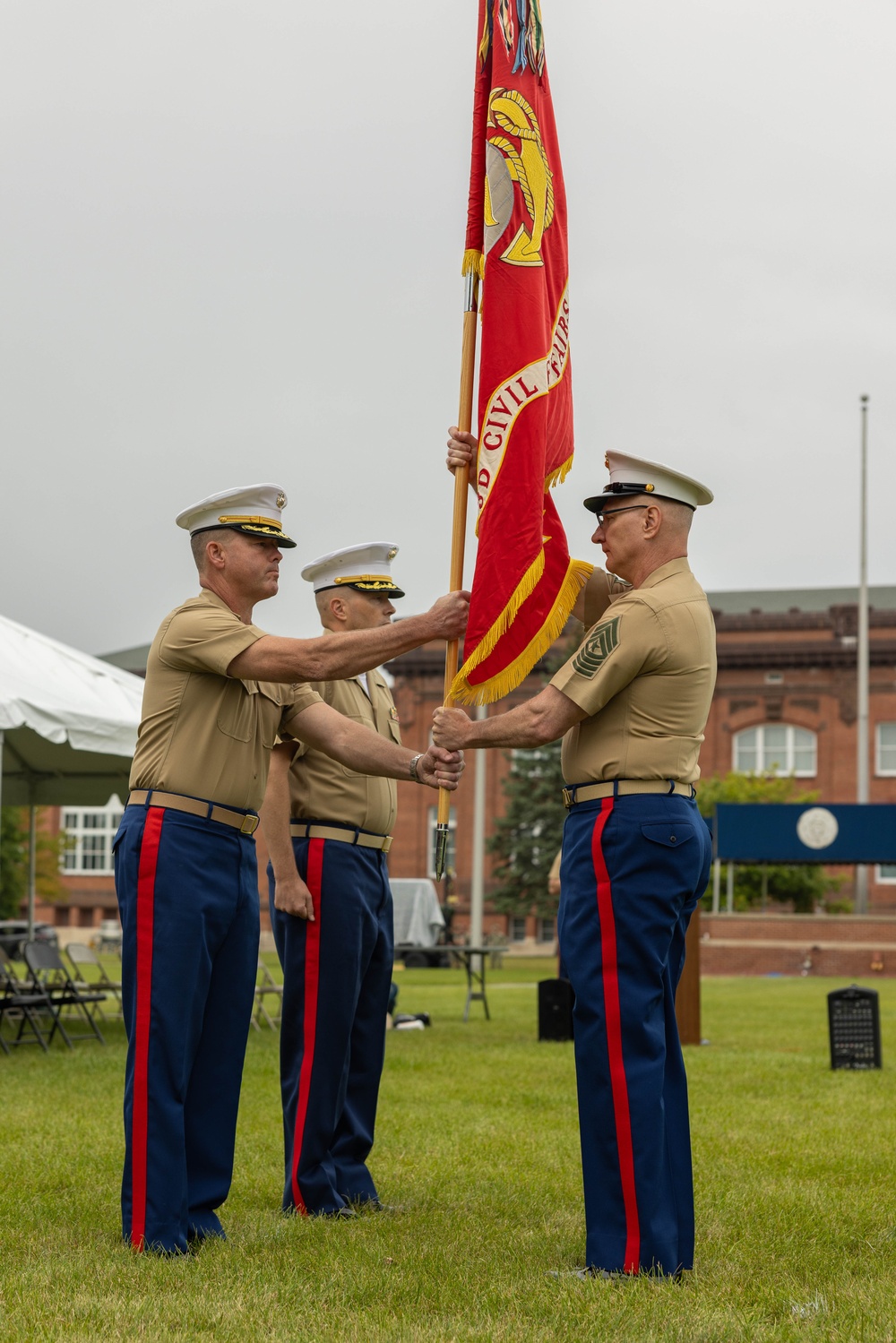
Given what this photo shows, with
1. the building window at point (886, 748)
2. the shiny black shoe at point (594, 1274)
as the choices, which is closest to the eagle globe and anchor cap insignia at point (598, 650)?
the shiny black shoe at point (594, 1274)

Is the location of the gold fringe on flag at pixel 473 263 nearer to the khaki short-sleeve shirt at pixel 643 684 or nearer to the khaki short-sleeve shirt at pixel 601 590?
the khaki short-sleeve shirt at pixel 601 590

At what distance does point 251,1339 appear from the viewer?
402cm

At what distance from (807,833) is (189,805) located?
3108 cm

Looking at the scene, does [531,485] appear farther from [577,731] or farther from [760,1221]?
[760,1221]

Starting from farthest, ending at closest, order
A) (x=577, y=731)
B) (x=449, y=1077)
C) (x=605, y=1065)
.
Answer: (x=449, y=1077) < (x=577, y=731) < (x=605, y=1065)

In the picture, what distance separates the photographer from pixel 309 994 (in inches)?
242

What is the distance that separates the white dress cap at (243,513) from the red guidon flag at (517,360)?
0.80 meters

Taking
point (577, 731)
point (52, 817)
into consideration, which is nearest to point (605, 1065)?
point (577, 731)

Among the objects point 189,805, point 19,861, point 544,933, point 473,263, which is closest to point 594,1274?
point 189,805

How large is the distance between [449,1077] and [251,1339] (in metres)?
7.59

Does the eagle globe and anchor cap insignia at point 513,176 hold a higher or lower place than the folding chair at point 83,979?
higher

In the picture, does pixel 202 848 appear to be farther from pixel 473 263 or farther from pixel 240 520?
pixel 473 263

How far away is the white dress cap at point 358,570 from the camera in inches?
267

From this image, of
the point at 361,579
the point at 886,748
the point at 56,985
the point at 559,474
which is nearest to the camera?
the point at 559,474
